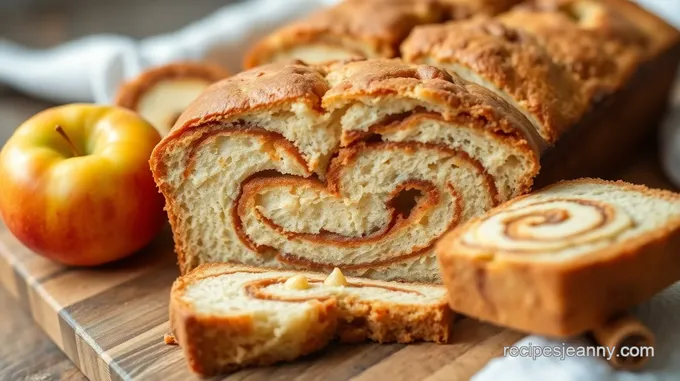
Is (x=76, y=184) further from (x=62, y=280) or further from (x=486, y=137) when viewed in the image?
(x=486, y=137)

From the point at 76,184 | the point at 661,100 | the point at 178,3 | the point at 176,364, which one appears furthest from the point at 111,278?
the point at 178,3

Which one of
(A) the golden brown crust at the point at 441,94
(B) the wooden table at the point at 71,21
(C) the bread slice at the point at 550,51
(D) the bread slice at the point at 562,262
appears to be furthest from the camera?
(B) the wooden table at the point at 71,21

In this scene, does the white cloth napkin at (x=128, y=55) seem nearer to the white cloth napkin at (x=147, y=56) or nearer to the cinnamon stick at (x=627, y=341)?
the white cloth napkin at (x=147, y=56)

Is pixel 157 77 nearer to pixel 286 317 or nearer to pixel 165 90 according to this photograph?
pixel 165 90

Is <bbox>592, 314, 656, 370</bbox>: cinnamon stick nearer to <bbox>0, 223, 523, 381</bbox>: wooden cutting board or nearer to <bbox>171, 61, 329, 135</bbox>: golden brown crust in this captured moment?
<bbox>0, 223, 523, 381</bbox>: wooden cutting board

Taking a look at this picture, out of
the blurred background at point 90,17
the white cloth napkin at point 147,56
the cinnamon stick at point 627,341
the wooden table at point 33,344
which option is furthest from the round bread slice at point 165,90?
the blurred background at point 90,17

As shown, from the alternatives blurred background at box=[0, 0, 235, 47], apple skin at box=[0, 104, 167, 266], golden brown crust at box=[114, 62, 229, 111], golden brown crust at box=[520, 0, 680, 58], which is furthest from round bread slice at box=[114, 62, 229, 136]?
blurred background at box=[0, 0, 235, 47]

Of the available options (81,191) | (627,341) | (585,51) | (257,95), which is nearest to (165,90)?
(81,191)
